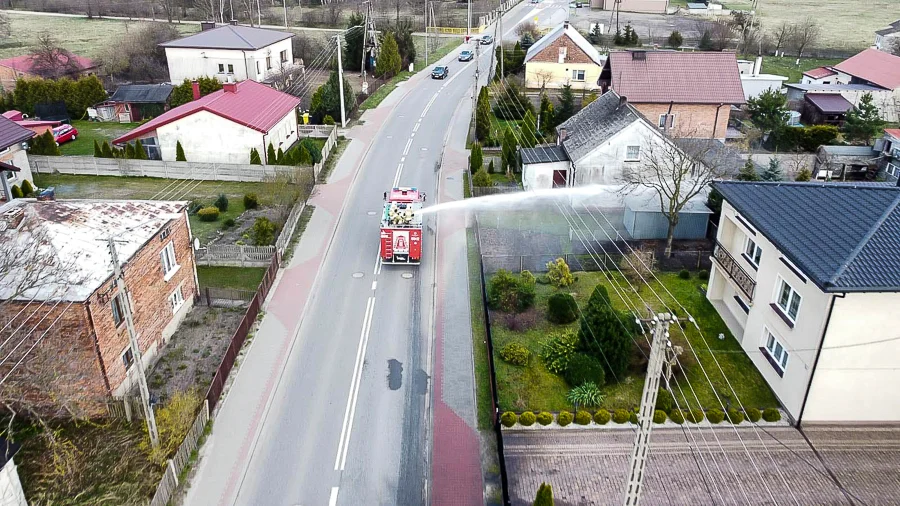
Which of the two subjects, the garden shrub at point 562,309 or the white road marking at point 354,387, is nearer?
the white road marking at point 354,387

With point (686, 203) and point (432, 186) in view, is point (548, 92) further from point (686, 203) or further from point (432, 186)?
point (686, 203)

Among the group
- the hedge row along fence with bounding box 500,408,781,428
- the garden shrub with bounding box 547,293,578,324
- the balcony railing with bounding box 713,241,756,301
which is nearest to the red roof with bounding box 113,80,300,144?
the garden shrub with bounding box 547,293,578,324

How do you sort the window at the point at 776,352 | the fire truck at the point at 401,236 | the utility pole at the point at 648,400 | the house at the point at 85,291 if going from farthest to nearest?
the fire truck at the point at 401,236 < the window at the point at 776,352 < the house at the point at 85,291 < the utility pole at the point at 648,400

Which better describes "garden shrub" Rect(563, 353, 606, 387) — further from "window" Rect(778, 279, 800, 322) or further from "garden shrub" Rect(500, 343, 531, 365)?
"window" Rect(778, 279, 800, 322)

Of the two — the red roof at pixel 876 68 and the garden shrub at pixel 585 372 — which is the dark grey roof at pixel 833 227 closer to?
the garden shrub at pixel 585 372

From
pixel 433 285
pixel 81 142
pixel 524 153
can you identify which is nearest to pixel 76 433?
pixel 433 285

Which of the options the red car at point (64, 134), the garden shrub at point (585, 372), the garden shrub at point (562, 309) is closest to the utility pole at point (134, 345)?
the garden shrub at point (585, 372)

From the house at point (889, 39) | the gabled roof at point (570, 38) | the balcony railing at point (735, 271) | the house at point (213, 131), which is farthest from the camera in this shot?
the house at point (889, 39)
